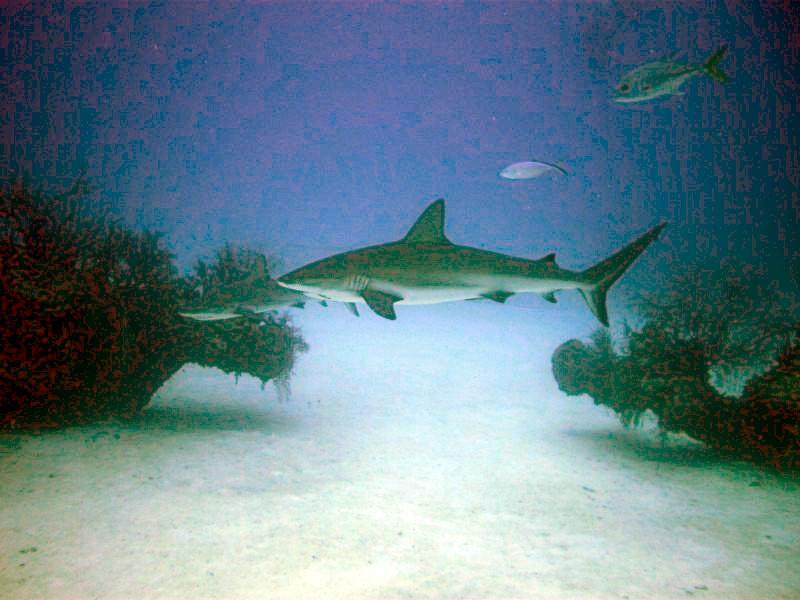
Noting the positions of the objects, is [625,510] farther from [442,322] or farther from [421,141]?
[421,141]

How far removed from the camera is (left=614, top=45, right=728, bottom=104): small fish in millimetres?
7512

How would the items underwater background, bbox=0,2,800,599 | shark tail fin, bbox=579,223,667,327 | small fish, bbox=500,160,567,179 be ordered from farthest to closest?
small fish, bbox=500,160,567,179 < shark tail fin, bbox=579,223,667,327 < underwater background, bbox=0,2,800,599

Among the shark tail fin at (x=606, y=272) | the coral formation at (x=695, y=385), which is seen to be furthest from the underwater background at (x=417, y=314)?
the shark tail fin at (x=606, y=272)

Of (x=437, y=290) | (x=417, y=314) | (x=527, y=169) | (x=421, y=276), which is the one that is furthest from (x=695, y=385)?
(x=417, y=314)

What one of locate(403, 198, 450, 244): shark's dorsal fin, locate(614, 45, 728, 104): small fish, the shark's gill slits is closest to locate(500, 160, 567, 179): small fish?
locate(614, 45, 728, 104): small fish

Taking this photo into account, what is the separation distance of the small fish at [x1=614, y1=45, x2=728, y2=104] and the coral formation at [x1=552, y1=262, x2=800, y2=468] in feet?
16.6

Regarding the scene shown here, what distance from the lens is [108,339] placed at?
222 inches

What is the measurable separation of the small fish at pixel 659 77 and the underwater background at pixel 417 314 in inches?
220

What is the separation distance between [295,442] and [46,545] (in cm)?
358

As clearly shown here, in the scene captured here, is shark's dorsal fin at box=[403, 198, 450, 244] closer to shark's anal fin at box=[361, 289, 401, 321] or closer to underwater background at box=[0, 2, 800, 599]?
shark's anal fin at box=[361, 289, 401, 321]

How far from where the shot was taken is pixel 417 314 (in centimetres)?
2652

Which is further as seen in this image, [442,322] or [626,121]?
[626,121]

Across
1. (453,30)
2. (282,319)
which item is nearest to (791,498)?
(282,319)

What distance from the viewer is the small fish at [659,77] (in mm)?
7512
